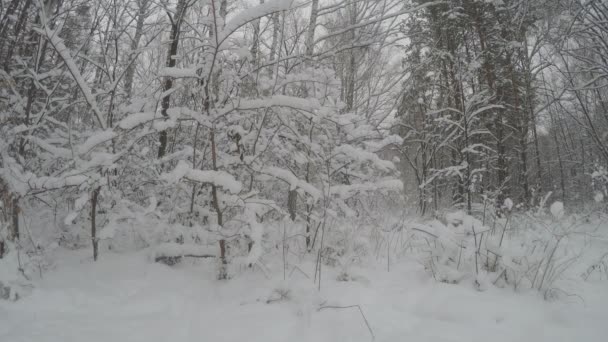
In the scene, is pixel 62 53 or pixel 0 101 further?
pixel 0 101

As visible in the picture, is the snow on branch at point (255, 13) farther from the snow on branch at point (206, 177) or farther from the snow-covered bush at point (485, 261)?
the snow-covered bush at point (485, 261)

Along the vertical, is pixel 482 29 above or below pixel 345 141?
above

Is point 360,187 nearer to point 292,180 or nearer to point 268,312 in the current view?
point 292,180

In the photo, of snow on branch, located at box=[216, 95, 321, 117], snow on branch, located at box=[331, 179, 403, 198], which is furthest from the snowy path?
snow on branch, located at box=[216, 95, 321, 117]

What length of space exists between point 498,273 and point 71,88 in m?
4.95

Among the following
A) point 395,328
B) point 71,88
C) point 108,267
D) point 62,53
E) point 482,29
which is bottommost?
point 395,328

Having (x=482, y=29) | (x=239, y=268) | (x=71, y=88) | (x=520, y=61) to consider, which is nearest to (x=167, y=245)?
(x=239, y=268)

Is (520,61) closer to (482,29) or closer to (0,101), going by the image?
(482,29)

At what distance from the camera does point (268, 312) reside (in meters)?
1.66

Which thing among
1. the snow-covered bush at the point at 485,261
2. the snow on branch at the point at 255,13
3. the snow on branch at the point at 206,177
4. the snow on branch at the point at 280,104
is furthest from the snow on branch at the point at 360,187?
the snow on branch at the point at 255,13

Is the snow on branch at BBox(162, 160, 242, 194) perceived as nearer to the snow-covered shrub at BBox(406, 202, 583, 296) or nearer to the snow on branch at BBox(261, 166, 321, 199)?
the snow on branch at BBox(261, 166, 321, 199)

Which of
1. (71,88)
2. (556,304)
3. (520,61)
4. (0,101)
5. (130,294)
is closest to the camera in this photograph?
(556,304)

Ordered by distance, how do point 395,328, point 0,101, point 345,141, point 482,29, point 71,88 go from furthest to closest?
point 482,29 → point 71,88 → point 345,141 → point 0,101 → point 395,328

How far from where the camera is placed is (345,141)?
112 inches
